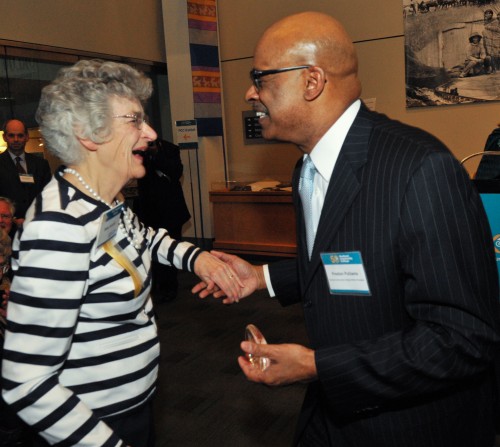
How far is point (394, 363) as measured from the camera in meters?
1.11

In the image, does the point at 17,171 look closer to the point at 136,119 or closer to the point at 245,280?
the point at 245,280

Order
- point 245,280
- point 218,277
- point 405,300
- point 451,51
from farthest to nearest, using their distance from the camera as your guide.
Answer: point 451,51
point 245,280
point 218,277
point 405,300

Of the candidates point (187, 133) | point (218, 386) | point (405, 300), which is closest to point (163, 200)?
point (218, 386)

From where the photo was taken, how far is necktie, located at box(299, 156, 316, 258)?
1.48m

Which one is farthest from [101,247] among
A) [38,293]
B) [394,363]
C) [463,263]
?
[463,263]

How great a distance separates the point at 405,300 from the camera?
1.18 m

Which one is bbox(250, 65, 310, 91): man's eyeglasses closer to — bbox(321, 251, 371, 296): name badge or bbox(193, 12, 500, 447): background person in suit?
bbox(193, 12, 500, 447): background person in suit

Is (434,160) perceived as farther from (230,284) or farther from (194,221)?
(194,221)

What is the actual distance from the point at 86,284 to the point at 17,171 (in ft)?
15.6

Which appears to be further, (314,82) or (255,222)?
(255,222)

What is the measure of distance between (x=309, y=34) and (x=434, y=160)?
0.52 meters

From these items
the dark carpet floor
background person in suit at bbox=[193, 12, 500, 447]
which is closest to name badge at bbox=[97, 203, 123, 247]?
background person in suit at bbox=[193, 12, 500, 447]

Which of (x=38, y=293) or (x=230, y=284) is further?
(x=230, y=284)

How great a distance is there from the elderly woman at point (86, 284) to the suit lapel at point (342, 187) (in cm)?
53
